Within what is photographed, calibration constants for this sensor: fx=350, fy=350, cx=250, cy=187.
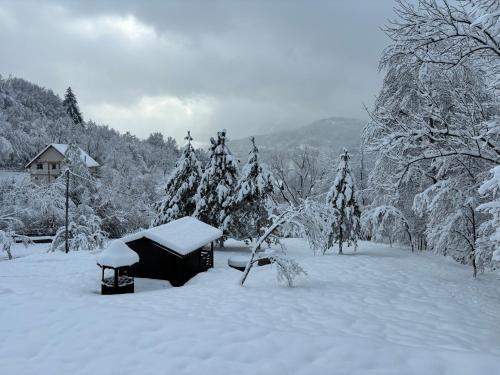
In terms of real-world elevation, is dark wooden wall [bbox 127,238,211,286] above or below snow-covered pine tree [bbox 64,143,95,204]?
below

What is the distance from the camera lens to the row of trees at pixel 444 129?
7426 mm

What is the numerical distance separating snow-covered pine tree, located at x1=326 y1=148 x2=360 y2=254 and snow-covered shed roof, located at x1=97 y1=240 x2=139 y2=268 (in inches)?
545

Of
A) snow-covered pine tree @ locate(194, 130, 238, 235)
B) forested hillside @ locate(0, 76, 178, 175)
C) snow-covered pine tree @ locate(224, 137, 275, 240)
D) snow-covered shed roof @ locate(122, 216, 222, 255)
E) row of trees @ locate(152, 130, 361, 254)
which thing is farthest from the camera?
forested hillside @ locate(0, 76, 178, 175)

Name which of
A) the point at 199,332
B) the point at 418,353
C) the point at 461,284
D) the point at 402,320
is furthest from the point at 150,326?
the point at 461,284

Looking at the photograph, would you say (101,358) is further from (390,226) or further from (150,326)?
(390,226)

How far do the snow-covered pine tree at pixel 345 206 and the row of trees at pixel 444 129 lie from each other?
156 centimetres

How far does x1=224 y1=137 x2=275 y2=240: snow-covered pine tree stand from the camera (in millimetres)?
26031

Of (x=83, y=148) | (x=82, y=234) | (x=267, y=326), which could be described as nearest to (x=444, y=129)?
(x=267, y=326)

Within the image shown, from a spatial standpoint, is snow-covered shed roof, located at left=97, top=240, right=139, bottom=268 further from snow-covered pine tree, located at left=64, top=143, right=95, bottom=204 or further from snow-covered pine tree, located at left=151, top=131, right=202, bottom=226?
snow-covered pine tree, located at left=64, top=143, right=95, bottom=204

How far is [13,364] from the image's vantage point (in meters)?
5.70

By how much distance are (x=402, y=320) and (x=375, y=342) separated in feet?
15.9

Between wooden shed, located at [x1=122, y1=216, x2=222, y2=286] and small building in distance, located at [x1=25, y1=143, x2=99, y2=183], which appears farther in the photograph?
small building in distance, located at [x1=25, y1=143, x2=99, y2=183]

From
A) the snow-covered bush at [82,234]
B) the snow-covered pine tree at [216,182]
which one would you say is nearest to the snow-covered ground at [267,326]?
the snow-covered pine tree at [216,182]

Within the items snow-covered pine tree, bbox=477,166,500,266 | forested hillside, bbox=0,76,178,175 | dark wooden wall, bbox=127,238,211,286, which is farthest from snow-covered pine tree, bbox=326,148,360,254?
forested hillside, bbox=0,76,178,175
